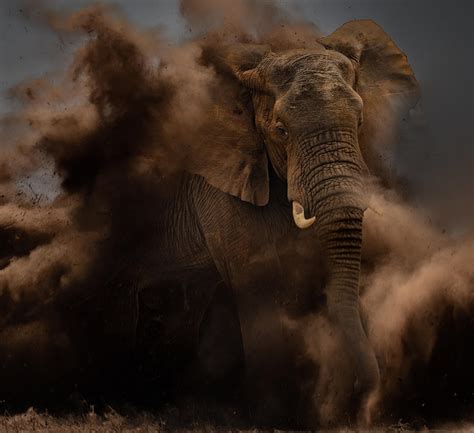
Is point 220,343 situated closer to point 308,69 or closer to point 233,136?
point 233,136

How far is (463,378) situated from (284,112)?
3.84 metres

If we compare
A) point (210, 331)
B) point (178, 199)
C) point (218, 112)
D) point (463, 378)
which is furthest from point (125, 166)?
point (463, 378)

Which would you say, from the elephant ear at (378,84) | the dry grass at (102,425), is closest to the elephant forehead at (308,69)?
the elephant ear at (378,84)

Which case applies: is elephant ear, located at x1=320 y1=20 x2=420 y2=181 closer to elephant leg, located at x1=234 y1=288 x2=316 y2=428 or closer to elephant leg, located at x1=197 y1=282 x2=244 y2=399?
elephant leg, located at x1=234 y1=288 x2=316 y2=428

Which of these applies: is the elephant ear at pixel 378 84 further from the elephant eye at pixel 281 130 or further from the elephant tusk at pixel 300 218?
the elephant tusk at pixel 300 218

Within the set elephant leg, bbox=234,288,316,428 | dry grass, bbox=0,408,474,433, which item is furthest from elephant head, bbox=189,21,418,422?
dry grass, bbox=0,408,474,433

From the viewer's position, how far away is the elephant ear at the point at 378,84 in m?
10.8

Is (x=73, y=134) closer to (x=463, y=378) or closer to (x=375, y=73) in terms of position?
(x=375, y=73)

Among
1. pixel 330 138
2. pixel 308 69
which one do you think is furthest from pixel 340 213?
pixel 308 69

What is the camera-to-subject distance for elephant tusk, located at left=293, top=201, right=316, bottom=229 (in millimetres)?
9461

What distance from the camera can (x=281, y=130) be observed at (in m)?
10.1

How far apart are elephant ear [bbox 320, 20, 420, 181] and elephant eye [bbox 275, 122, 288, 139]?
0.97 metres

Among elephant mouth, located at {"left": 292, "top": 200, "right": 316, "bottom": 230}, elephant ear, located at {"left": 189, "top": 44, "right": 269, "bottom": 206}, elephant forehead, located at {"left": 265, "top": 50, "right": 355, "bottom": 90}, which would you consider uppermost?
elephant forehead, located at {"left": 265, "top": 50, "right": 355, "bottom": 90}

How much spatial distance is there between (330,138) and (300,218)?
0.79 meters
